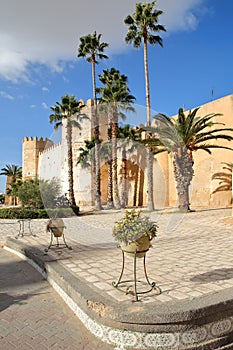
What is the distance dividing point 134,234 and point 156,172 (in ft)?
61.3

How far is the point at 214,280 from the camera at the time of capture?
361 centimetres

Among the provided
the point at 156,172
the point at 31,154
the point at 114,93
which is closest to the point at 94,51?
the point at 114,93

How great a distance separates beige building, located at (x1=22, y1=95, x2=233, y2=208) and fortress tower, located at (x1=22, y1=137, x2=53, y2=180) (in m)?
14.7

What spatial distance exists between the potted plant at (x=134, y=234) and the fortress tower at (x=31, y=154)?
1517 inches

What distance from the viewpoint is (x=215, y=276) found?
149 inches

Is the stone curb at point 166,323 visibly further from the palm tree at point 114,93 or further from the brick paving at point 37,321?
the palm tree at point 114,93

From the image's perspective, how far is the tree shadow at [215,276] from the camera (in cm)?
365

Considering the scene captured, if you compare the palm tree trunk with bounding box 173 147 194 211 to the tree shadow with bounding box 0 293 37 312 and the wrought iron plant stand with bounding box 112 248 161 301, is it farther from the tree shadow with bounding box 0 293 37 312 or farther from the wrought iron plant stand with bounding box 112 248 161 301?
the tree shadow with bounding box 0 293 37 312

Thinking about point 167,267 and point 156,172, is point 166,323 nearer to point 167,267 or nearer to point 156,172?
point 167,267

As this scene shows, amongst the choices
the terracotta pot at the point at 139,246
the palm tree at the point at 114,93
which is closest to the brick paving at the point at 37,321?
the terracotta pot at the point at 139,246

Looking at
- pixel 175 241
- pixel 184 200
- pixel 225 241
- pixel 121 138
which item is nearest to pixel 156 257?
pixel 175 241

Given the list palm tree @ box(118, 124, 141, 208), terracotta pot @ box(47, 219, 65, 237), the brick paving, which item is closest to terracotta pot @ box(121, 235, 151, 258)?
the brick paving

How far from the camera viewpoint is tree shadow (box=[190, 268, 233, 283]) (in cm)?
365

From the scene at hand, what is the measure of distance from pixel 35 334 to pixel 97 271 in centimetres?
160
